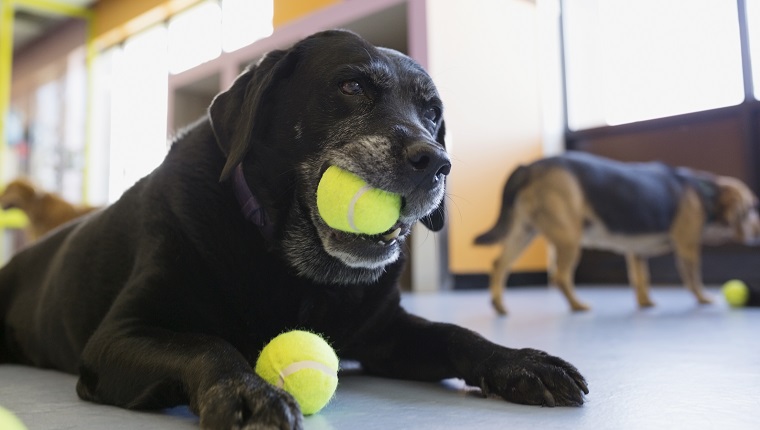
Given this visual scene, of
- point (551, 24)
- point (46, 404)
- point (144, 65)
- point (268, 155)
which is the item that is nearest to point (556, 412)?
point (268, 155)

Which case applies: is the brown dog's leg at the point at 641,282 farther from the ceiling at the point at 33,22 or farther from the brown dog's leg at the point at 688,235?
the ceiling at the point at 33,22

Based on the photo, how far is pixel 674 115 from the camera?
582 centimetres

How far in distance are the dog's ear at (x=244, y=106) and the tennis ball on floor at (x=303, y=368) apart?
0.37 metres

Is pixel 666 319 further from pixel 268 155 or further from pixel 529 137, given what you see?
pixel 529 137

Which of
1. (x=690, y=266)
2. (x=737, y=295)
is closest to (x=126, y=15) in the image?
(x=690, y=266)

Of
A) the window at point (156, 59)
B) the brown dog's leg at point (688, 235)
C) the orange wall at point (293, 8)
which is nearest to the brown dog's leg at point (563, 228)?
the brown dog's leg at point (688, 235)

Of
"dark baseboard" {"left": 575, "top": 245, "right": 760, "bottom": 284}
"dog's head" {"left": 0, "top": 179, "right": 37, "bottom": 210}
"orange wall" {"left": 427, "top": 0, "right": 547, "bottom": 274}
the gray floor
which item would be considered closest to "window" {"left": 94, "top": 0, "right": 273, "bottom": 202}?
"dog's head" {"left": 0, "top": 179, "right": 37, "bottom": 210}

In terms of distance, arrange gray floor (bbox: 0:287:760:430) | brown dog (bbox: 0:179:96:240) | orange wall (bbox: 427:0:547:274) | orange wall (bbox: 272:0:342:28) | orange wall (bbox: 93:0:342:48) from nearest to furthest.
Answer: gray floor (bbox: 0:287:760:430) < brown dog (bbox: 0:179:96:240) < orange wall (bbox: 427:0:547:274) < orange wall (bbox: 272:0:342:28) < orange wall (bbox: 93:0:342:48)

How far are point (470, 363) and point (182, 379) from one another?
0.59 metres

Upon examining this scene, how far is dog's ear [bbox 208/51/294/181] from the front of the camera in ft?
4.32

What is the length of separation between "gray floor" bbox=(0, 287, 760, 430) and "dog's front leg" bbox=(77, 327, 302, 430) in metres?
0.04

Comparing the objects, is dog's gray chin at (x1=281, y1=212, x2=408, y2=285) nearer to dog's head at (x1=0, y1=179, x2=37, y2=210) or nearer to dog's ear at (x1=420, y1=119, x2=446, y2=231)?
dog's ear at (x1=420, y1=119, x2=446, y2=231)

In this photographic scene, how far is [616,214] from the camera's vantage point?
379 centimetres

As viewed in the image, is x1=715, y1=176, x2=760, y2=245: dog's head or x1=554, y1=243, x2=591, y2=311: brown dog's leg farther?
x1=715, y1=176, x2=760, y2=245: dog's head
